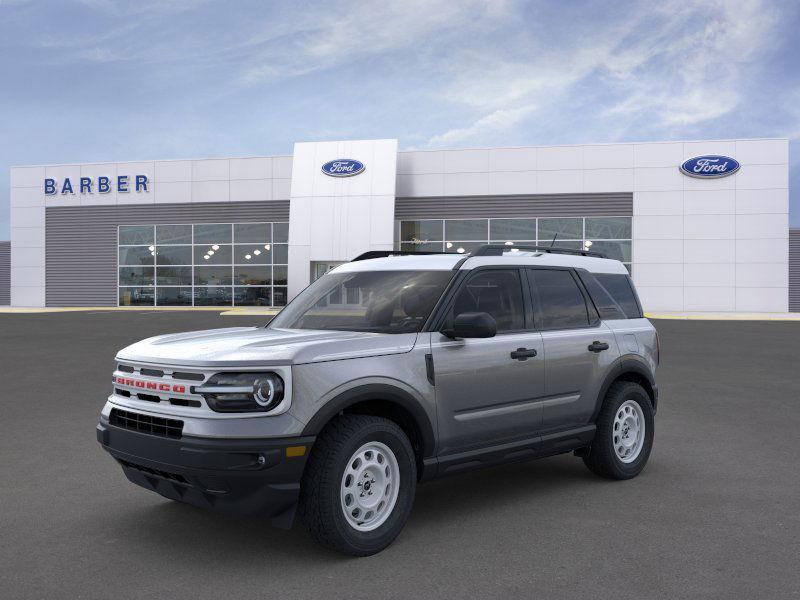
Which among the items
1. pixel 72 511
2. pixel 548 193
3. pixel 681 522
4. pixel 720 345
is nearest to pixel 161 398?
pixel 72 511

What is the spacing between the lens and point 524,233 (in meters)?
39.0

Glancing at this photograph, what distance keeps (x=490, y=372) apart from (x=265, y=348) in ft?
5.28

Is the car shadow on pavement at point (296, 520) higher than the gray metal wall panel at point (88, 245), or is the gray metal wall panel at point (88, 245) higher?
the gray metal wall panel at point (88, 245)

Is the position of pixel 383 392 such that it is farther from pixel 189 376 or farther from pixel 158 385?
pixel 158 385

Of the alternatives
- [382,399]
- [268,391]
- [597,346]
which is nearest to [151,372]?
[268,391]

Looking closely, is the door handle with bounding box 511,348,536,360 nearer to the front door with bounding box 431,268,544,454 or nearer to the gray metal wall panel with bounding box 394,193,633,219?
the front door with bounding box 431,268,544,454

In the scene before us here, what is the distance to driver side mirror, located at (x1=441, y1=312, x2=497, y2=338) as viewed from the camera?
185 inches

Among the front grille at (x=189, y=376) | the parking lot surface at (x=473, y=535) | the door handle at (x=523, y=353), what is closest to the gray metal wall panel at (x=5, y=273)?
the parking lot surface at (x=473, y=535)

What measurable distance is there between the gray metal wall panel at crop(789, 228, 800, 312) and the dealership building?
0.09 m

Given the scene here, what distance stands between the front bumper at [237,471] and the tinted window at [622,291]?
3.47 meters

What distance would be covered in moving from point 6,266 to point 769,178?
155ft

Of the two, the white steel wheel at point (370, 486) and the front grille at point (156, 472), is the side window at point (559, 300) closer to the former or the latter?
the white steel wheel at point (370, 486)

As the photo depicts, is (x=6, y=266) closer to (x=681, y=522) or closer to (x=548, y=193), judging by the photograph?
(x=548, y=193)

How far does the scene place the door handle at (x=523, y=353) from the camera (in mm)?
5309
